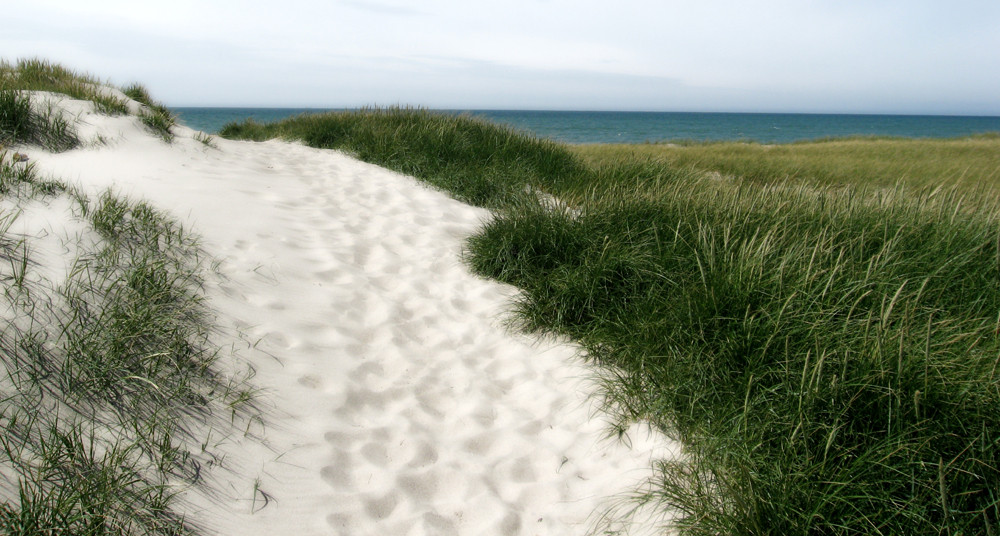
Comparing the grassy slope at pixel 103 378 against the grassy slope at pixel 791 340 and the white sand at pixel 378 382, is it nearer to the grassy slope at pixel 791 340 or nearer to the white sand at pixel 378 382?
the white sand at pixel 378 382

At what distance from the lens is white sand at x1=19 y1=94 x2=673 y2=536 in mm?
2230

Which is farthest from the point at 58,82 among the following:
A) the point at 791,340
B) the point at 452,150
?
the point at 791,340

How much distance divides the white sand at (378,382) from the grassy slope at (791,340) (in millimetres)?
281

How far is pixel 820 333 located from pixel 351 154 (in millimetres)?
7053

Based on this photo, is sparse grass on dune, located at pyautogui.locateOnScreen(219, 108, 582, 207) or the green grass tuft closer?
the green grass tuft

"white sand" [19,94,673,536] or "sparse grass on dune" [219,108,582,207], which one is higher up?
"sparse grass on dune" [219,108,582,207]

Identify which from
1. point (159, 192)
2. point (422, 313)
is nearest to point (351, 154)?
point (159, 192)

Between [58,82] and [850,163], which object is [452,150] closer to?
[58,82]

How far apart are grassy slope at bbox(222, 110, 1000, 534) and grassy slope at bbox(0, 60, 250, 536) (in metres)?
1.91

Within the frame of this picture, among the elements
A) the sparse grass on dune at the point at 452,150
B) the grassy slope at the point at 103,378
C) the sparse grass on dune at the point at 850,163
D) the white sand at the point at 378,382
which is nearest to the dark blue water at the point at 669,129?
the sparse grass on dune at the point at 452,150

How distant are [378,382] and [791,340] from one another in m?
2.09

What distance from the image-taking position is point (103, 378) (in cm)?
234

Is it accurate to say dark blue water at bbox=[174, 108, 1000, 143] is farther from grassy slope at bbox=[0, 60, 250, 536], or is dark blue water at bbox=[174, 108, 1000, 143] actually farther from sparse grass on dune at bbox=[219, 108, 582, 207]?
grassy slope at bbox=[0, 60, 250, 536]

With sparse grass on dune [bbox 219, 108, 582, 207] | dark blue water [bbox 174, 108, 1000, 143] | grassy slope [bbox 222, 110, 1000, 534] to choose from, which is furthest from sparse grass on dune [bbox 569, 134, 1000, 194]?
grassy slope [bbox 222, 110, 1000, 534]
